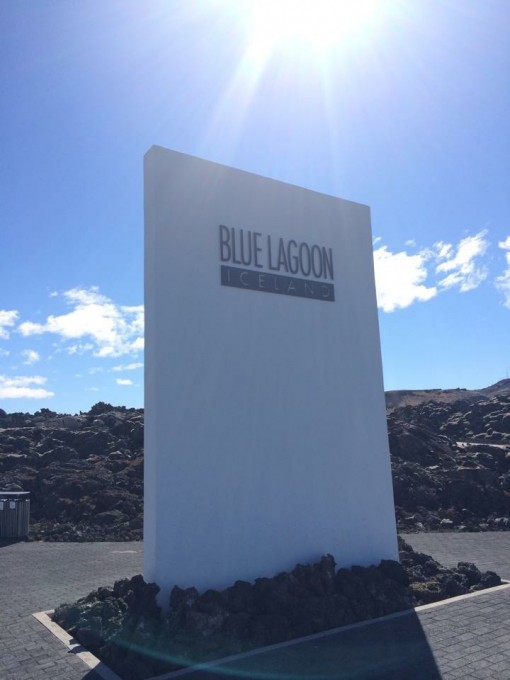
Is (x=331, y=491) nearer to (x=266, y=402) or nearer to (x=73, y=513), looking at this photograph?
(x=266, y=402)

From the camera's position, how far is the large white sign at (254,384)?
669cm

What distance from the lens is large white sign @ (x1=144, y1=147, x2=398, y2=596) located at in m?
A: 6.69

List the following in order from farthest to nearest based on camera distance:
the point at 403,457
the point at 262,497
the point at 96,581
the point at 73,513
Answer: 1. the point at 403,457
2. the point at 73,513
3. the point at 96,581
4. the point at 262,497

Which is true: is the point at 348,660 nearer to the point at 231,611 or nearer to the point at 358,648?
the point at 358,648

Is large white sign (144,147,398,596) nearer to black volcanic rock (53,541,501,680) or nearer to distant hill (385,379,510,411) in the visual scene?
black volcanic rock (53,541,501,680)

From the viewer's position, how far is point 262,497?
7.23 metres

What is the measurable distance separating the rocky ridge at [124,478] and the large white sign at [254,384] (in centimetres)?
712

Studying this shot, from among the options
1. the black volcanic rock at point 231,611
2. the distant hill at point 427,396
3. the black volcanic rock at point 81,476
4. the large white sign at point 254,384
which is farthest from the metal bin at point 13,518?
the distant hill at point 427,396

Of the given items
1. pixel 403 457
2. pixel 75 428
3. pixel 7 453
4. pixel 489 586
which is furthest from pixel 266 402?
pixel 75 428

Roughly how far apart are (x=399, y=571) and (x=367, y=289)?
13.7 feet

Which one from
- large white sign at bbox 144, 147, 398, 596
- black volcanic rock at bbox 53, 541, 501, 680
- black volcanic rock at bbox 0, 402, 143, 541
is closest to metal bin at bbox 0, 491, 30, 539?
black volcanic rock at bbox 0, 402, 143, 541

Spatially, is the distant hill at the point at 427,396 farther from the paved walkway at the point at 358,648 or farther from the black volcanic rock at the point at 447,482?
the paved walkway at the point at 358,648

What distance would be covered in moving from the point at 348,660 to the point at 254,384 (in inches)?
132

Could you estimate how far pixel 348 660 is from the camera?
5344mm
